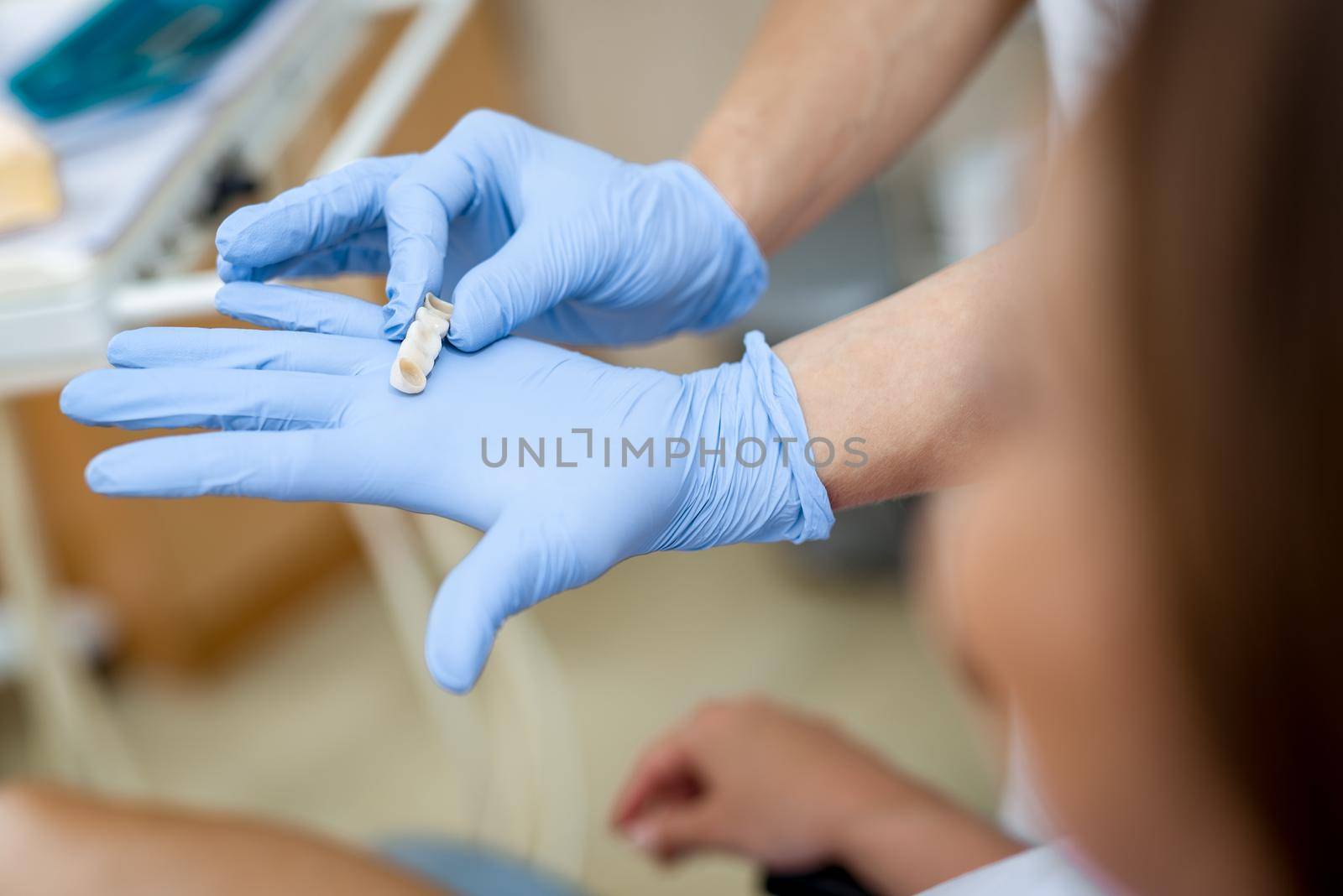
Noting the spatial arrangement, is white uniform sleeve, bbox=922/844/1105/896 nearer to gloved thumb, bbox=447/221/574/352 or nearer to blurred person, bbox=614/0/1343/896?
blurred person, bbox=614/0/1343/896

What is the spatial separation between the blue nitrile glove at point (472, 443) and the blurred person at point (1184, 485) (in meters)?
0.24

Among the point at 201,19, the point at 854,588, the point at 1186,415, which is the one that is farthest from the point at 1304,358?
the point at 854,588

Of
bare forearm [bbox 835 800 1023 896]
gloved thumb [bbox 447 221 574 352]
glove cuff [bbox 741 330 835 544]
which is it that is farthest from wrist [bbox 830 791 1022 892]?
gloved thumb [bbox 447 221 574 352]

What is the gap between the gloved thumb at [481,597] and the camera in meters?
0.56

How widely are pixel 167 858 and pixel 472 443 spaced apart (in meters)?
Result: 0.38

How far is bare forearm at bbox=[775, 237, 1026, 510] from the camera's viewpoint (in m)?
0.75

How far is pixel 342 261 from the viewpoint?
2.71 feet

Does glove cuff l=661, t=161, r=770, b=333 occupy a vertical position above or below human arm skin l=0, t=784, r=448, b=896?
above

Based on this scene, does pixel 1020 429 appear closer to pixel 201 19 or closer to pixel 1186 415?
pixel 1186 415

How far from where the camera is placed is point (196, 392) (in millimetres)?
650

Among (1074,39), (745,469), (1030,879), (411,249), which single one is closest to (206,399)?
(411,249)

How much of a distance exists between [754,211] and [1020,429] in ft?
1.70

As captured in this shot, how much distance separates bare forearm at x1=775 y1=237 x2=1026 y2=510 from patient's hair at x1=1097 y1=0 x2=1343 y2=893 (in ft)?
1.35

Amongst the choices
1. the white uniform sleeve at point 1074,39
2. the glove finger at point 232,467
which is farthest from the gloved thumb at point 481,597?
the white uniform sleeve at point 1074,39
